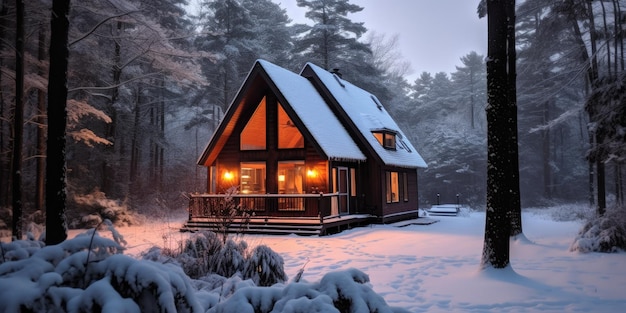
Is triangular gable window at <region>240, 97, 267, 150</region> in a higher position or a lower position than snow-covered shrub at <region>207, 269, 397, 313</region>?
higher

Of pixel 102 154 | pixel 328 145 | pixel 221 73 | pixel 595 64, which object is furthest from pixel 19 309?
pixel 221 73

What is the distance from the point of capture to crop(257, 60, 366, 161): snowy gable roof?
15.4m

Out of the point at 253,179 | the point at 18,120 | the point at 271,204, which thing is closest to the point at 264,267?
the point at 18,120

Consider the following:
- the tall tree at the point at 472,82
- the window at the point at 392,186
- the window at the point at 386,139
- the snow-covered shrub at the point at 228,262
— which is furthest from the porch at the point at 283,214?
the tall tree at the point at 472,82

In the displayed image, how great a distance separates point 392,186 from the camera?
2002 centimetres

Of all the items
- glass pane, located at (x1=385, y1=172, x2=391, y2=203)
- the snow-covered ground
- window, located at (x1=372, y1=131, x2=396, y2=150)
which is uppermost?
window, located at (x1=372, y1=131, x2=396, y2=150)

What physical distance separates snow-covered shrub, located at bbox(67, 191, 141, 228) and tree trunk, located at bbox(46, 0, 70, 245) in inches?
483

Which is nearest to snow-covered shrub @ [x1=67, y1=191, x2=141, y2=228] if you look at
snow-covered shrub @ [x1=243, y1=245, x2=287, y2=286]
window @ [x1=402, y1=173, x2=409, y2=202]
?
snow-covered shrub @ [x1=243, y1=245, x2=287, y2=286]

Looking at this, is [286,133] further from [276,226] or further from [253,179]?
[276,226]

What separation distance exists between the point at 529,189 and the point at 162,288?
1671 inches

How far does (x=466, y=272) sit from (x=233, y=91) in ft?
81.6

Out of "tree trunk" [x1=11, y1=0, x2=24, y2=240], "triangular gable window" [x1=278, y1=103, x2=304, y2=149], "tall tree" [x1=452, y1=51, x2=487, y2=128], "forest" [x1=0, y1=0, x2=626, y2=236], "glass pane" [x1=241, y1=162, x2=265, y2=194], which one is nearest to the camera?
"tree trunk" [x1=11, y1=0, x2=24, y2=240]

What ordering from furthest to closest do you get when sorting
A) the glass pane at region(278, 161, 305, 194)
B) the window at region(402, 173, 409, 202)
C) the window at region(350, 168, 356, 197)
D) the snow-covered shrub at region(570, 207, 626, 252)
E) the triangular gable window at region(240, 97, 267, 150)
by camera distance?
the window at region(402, 173, 409, 202) → the glass pane at region(278, 161, 305, 194) → the window at region(350, 168, 356, 197) → the triangular gable window at region(240, 97, 267, 150) → the snow-covered shrub at region(570, 207, 626, 252)

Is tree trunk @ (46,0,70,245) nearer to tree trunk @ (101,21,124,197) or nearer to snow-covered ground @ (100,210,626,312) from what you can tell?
snow-covered ground @ (100,210,626,312)
